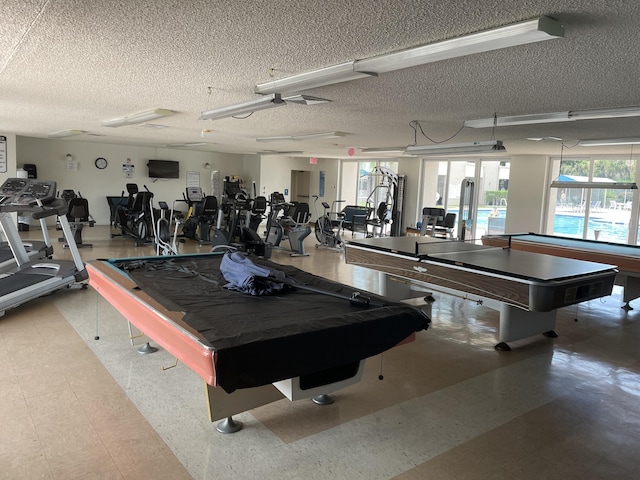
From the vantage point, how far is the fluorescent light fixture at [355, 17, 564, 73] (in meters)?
2.20

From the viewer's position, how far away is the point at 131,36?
2.75 m

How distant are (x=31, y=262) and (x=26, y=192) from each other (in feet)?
3.25

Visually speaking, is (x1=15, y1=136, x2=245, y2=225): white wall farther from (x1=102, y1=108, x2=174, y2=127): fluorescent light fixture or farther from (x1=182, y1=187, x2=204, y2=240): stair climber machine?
(x1=102, y1=108, x2=174, y2=127): fluorescent light fixture

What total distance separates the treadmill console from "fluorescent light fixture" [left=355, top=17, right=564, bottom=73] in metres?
4.29

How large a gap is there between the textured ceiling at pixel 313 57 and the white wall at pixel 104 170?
7.18 meters

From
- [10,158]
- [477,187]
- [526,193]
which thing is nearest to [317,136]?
[526,193]

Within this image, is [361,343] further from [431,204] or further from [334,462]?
[431,204]

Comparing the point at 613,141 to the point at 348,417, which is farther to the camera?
the point at 613,141

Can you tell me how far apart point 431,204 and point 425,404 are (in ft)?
34.4

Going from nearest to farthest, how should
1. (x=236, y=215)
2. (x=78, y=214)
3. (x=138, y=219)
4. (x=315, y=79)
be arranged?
(x=315, y=79) → (x=78, y=214) → (x=236, y=215) → (x=138, y=219)

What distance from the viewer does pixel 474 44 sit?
2.44m

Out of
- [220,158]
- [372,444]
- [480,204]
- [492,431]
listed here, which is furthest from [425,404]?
[220,158]

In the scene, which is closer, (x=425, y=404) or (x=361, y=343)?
(x=361, y=343)

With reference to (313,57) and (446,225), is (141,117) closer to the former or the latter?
(313,57)
